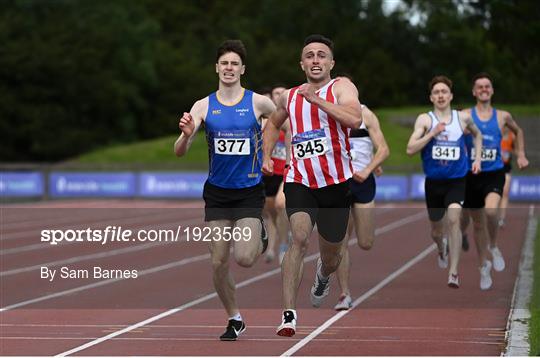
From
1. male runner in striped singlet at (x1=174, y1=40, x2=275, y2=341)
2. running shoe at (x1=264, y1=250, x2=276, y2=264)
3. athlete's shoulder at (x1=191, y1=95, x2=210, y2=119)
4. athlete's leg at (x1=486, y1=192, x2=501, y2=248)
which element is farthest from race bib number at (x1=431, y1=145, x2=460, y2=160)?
athlete's shoulder at (x1=191, y1=95, x2=210, y2=119)

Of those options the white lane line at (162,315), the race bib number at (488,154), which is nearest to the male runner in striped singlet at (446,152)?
the race bib number at (488,154)

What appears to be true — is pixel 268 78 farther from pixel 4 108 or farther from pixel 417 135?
pixel 417 135

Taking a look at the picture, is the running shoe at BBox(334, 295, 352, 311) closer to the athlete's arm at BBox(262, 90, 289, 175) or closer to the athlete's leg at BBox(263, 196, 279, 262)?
the athlete's arm at BBox(262, 90, 289, 175)

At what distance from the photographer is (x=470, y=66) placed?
85.9 m

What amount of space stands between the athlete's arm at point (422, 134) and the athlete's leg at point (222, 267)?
4.20 metres

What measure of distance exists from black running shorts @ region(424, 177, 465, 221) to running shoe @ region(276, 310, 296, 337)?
4977 mm

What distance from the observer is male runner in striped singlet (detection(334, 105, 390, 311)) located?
39.9 feet

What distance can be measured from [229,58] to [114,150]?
46438 mm

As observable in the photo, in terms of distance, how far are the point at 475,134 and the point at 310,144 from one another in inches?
197

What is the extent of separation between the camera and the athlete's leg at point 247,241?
962 centimetres

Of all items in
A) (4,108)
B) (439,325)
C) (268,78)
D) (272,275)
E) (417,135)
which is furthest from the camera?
(268,78)

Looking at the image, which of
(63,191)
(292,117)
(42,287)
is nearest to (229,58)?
(292,117)

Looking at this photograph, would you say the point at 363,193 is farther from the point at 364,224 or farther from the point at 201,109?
the point at 201,109

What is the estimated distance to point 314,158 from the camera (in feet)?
31.4
